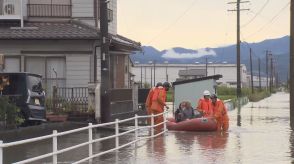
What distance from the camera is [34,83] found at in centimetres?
2019

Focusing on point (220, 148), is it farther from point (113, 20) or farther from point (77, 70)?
point (113, 20)

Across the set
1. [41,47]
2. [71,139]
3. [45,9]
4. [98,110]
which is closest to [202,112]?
[98,110]

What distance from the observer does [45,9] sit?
3102 centimetres

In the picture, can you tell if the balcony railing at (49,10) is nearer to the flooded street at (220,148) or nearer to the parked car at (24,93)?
the flooded street at (220,148)

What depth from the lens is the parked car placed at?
1941 cm

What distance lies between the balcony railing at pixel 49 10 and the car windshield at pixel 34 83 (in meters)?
10.6

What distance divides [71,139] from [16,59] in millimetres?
10741

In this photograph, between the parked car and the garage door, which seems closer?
the parked car

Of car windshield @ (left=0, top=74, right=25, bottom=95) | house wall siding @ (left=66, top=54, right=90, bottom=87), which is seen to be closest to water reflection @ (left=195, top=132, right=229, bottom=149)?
car windshield @ (left=0, top=74, right=25, bottom=95)

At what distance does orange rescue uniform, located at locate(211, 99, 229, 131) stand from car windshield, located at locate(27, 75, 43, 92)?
656 cm

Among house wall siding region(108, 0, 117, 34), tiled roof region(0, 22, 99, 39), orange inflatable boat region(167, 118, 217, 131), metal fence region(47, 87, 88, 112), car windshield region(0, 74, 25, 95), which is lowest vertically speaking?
orange inflatable boat region(167, 118, 217, 131)

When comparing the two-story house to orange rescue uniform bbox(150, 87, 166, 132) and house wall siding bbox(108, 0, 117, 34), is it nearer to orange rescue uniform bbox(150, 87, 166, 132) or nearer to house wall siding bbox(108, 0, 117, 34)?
house wall siding bbox(108, 0, 117, 34)

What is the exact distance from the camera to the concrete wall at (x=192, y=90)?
2953 centimetres

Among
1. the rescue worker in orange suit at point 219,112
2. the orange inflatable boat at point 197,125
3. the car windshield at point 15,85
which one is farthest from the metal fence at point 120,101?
the car windshield at point 15,85
